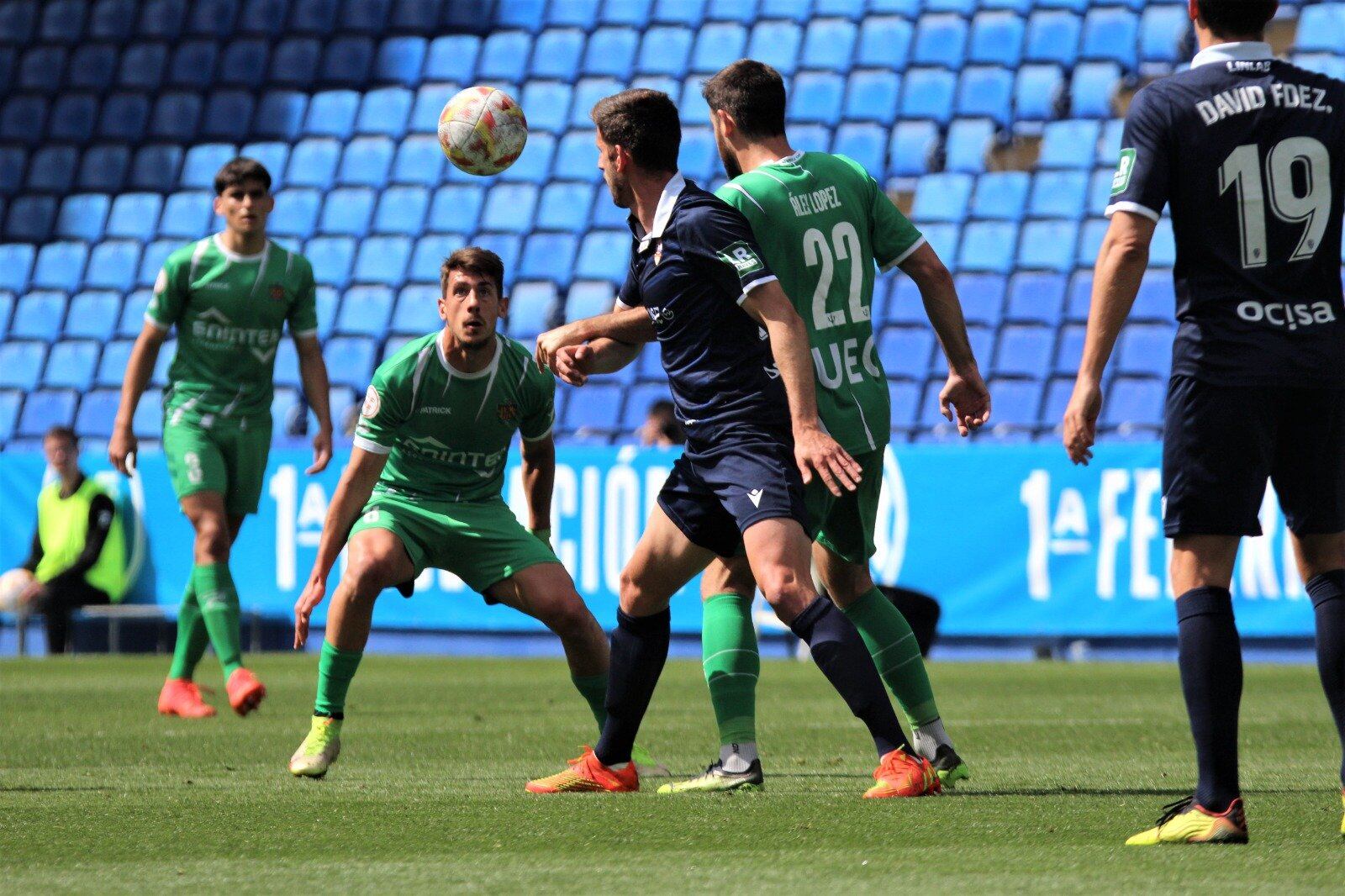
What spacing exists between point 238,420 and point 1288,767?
4763 mm

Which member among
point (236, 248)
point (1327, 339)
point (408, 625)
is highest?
point (236, 248)

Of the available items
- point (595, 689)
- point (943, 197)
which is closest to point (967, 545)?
point (943, 197)

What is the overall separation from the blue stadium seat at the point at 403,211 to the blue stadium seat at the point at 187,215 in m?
1.71

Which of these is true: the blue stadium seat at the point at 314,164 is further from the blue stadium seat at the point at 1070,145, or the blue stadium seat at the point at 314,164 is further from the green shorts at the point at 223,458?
the green shorts at the point at 223,458

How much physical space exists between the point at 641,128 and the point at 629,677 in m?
1.47

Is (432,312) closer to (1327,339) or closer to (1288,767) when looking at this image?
(1288,767)

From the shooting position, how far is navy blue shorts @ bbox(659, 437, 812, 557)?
4.95 metres

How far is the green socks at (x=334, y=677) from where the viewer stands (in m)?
5.96

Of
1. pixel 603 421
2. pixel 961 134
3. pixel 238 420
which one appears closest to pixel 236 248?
pixel 238 420

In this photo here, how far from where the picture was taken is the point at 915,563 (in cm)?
1270

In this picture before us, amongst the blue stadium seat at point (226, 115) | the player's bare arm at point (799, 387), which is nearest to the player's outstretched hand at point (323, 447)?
the player's bare arm at point (799, 387)

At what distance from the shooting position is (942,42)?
17250 millimetres

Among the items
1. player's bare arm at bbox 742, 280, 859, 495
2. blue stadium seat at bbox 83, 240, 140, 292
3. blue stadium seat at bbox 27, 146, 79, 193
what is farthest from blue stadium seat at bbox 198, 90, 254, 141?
player's bare arm at bbox 742, 280, 859, 495

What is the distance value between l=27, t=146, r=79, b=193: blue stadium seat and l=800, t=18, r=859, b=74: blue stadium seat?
7.44 metres
